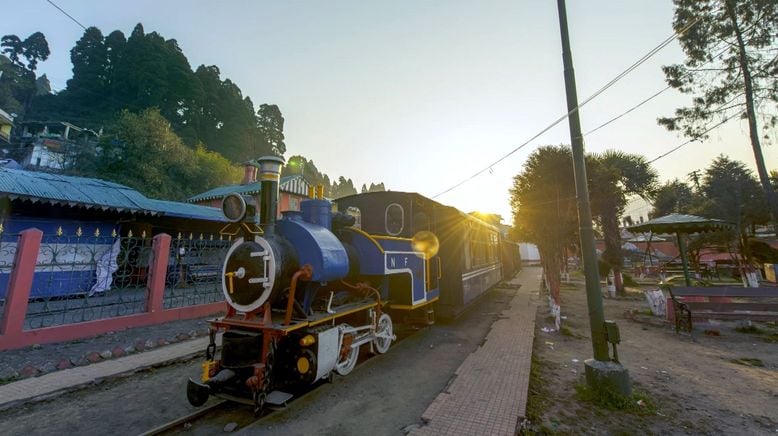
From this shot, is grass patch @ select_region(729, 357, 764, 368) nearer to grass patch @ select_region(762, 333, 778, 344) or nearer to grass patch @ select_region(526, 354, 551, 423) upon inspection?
grass patch @ select_region(762, 333, 778, 344)

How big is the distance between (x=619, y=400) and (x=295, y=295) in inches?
167

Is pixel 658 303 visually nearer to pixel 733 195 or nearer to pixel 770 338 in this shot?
pixel 770 338

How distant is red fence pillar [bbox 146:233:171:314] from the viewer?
24.5 ft

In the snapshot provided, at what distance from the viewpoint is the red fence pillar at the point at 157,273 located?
293 inches

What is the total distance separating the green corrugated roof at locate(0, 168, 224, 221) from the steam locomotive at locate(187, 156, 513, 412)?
9.24 m

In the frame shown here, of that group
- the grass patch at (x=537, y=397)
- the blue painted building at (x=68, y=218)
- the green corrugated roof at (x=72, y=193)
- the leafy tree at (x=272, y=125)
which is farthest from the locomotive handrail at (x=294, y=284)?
the leafy tree at (x=272, y=125)

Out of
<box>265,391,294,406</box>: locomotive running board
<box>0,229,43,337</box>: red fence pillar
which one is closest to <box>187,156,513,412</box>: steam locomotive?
<box>265,391,294,406</box>: locomotive running board

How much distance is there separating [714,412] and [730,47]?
12363 millimetres

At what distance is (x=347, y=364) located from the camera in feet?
15.5

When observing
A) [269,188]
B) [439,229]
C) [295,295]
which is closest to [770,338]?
[439,229]

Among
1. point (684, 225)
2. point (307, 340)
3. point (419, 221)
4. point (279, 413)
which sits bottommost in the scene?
point (279, 413)

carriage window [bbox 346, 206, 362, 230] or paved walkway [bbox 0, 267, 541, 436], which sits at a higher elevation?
carriage window [bbox 346, 206, 362, 230]

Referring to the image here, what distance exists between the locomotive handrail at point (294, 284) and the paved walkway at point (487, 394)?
5.77ft

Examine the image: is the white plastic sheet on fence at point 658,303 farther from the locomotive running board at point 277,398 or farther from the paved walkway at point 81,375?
the paved walkway at point 81,375
